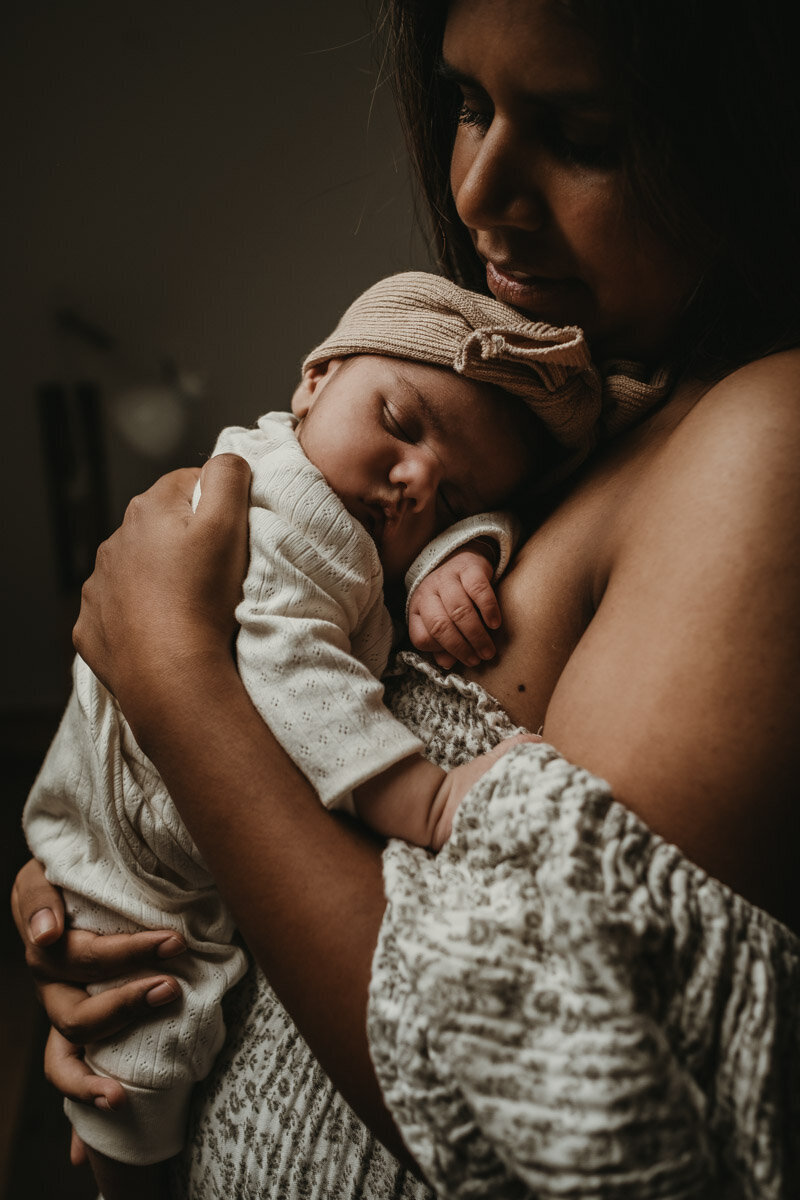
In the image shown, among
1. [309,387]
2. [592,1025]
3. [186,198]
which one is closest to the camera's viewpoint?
[592,1025]

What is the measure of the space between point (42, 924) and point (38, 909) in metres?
0.03

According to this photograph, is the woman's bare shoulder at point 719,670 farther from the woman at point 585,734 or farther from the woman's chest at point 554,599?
the woman's chest at point 554,599

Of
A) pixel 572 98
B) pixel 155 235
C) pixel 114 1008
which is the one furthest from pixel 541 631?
pixel 155 235

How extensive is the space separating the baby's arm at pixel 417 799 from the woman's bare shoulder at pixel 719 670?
0.12 m

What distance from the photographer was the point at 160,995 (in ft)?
2.78

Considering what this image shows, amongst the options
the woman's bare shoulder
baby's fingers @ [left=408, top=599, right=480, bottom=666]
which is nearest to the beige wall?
baby's fingers @ [left=408, top=599, right=480, bottom=666]

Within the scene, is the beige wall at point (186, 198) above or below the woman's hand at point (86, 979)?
above

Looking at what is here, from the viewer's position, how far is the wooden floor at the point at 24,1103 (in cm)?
175

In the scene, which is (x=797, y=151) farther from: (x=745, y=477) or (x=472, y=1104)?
(x=472, y=1104)

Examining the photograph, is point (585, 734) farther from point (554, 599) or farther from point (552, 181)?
point (552, 181)

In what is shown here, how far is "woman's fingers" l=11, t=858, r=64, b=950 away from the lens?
35.5 inches

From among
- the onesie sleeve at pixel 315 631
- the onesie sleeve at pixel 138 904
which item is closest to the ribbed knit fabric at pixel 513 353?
the onesie sleeve at pixel 315 631

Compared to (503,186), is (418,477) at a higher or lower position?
lower

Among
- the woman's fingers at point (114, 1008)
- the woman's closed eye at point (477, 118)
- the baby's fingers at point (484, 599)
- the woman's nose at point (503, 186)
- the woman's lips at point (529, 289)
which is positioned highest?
the woman's closed eye at point (477, 118)
